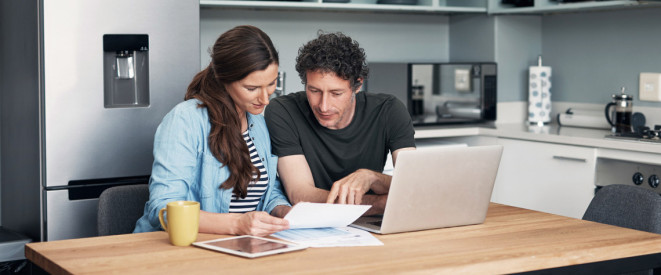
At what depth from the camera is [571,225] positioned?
1.85 meters

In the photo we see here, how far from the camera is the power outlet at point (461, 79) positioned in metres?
3.80

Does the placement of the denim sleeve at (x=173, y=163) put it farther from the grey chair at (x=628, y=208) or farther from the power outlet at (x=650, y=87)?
the power outlet at (x=650, y=87)

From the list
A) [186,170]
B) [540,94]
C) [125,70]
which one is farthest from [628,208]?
[540,94]

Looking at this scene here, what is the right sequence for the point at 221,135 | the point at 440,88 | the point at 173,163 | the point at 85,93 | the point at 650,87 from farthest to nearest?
1. the point at 440,88
2. the point at 650,87
3. the point at 85,93
4. the point at 221,135
5. the point at 173,163

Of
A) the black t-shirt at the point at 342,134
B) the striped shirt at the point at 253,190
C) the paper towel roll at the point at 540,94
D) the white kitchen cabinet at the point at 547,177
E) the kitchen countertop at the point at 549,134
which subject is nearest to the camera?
the striped shirt at the point at 253,190

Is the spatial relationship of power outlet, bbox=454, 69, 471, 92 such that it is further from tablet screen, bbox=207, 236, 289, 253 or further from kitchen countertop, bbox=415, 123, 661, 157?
tablet screen, bbox=207, 236, 289, 253

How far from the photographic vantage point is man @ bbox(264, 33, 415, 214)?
2064mm

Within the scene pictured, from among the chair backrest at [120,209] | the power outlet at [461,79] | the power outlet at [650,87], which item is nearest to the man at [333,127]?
the chair backrest at [120,209]

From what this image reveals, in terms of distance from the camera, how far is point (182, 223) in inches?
61.1

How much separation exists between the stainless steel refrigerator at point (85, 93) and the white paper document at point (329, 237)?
43.1 inches

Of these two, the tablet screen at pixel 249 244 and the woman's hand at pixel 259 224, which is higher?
the woman's hand at pixel 259 224

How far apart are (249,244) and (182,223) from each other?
0.14m

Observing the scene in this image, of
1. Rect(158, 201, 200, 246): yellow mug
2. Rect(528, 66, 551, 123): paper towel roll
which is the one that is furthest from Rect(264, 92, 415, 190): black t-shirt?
Rect(528, 66, 551, 123): paper towel roll

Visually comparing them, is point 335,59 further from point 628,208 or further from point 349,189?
point 628,208
